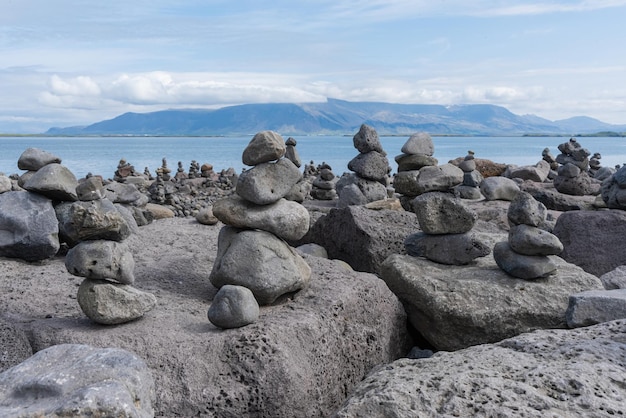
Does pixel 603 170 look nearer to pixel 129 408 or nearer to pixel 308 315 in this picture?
pixel 308 315

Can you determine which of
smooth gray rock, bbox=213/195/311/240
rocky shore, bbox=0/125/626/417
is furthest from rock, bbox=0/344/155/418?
smooth gray rock, bbox=213/195/311/240

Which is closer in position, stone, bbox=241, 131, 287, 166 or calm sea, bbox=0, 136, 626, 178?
stone, bbox=241, 131, 287, 166

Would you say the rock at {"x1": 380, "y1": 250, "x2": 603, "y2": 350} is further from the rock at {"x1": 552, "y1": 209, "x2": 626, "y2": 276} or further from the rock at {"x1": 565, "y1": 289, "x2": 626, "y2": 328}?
the rock at {"x1": 552, "y1": 209, "x2": 626, "y2": 276}

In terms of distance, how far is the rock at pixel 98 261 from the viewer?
5.39 meters

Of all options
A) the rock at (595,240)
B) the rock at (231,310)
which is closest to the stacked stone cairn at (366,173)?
the rock at (595,240)

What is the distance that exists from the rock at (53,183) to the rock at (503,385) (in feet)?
15.4

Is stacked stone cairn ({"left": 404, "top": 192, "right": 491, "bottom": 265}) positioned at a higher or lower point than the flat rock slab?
higher

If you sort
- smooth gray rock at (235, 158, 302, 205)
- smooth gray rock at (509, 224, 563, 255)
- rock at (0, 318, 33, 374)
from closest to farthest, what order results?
rock at (0, 318, 33, 374), smooth gray rock at (235, 158, 302, 205), smooth gray rock at (509, 224, 563, 255)

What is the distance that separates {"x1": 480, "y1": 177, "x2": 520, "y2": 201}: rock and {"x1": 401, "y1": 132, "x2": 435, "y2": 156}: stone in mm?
2910

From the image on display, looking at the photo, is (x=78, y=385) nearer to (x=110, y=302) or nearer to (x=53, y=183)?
(x=110, y=302)

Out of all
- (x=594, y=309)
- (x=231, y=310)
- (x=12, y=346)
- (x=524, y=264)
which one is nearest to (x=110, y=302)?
(x=12, y=346)

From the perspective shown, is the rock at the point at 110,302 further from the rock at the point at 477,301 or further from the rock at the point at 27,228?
the rock at the point at 477,301

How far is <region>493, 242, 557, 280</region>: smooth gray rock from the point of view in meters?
7.19

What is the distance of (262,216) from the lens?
6.41m
